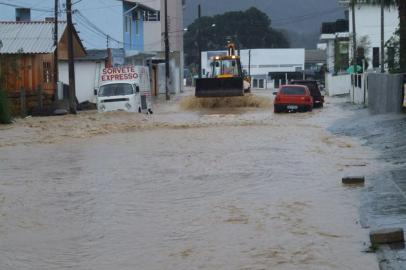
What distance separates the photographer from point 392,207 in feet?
39.9

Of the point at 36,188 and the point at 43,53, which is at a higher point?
A: the point at 43,53

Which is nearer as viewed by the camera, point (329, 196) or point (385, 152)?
point (329, 196)

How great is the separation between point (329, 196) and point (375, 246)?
459 cm

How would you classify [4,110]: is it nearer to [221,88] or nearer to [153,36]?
[221,88]

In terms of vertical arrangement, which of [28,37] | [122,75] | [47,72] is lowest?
[122,75]

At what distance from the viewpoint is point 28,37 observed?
43.4 m

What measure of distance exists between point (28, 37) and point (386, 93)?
20537mm

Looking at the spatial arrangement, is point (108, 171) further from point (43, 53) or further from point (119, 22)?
point (119, 22)

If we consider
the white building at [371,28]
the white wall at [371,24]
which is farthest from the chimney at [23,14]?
the white wall at [371,24]

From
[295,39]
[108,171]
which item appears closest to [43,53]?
[108,171]

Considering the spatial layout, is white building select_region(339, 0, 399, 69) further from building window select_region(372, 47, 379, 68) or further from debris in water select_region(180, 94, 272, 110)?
debris in water select_region(180, 94, 272, 110)

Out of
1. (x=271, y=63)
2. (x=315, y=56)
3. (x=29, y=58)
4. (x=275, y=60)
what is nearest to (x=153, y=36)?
(x=271, y=63)

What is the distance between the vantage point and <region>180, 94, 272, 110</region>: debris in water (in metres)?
45.6

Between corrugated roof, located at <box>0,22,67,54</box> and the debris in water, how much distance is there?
8.39 meters
